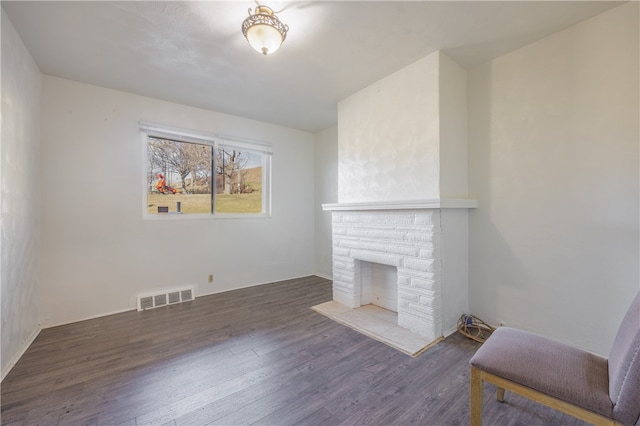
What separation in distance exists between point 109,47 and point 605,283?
4502 mm

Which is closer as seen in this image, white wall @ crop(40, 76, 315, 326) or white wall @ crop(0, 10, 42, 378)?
white wall @ crop(0, 10, 42, 378)

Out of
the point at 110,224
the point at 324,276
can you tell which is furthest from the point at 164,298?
the point at 324,276

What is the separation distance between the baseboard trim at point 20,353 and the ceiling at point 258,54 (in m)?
2.61

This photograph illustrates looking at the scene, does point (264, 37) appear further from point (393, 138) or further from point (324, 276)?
point (324, 276)

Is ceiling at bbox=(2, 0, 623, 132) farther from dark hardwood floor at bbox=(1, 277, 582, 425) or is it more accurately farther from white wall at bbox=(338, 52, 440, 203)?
dark hardwood floor at bbox=(1, 277, 582, 425)

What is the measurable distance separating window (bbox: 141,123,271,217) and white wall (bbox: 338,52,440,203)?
1.58 meters

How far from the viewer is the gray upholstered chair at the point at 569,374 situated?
38.6 inches

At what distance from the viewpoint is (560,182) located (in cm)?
216

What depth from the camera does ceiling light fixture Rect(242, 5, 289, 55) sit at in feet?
5.94

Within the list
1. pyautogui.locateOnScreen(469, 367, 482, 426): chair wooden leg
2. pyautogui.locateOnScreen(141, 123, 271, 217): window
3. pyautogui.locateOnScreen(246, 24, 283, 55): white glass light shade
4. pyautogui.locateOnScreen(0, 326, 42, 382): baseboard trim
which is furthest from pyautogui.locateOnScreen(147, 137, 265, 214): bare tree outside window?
pyautogui.locateOnScreen(469, 367, 482, 426): chair wooden leg

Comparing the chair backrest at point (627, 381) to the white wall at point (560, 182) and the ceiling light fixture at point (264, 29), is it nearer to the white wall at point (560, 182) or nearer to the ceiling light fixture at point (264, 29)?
the white wall at point (560, 182)

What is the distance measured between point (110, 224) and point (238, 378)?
247 centimetres

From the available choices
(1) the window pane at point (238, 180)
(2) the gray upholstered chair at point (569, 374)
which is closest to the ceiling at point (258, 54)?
(1) the window pane at point (238, 180)

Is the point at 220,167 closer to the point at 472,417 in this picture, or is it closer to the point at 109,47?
the point at 109,47
